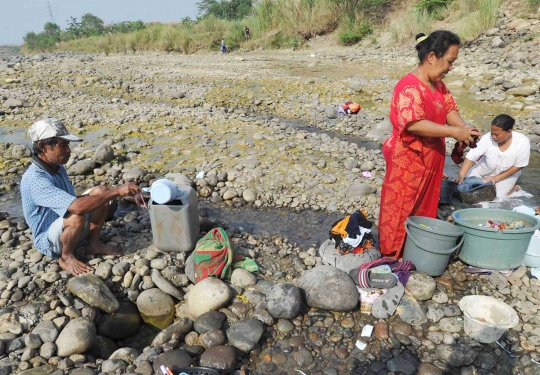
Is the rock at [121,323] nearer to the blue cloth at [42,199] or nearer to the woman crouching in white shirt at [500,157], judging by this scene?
the blue cloth at [42,199]

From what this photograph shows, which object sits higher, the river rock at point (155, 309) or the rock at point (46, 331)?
the rock at point (46, 331)

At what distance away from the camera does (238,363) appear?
2676 millimetres

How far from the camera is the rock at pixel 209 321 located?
2.89 m

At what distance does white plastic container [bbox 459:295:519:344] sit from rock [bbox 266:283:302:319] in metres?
1.24

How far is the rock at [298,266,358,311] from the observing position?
302 cm

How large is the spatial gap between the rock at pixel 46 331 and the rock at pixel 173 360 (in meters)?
0.82

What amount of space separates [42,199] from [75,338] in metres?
1.17

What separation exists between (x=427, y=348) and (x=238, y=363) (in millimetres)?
1349

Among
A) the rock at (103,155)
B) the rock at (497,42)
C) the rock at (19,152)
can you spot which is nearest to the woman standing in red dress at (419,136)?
the rock at (103,155)

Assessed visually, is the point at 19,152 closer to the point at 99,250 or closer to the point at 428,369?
→ the point at 99,250

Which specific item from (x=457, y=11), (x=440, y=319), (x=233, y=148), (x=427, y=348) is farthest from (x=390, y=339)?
(x=457, y=11)

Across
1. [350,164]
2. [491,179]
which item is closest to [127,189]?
[350,164]

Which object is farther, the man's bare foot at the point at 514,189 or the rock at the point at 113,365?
the man's bare foot at the point at 514,189

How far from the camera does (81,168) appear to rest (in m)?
5.87
